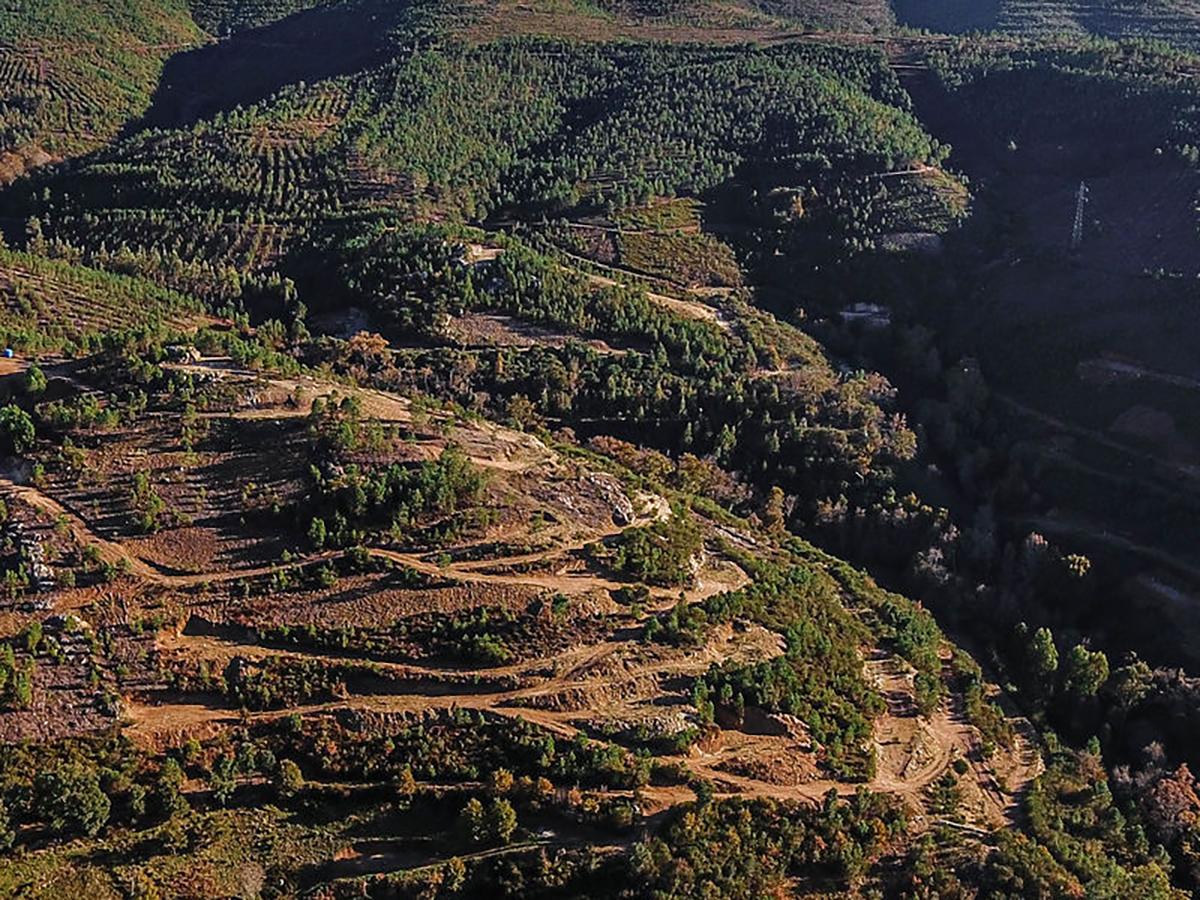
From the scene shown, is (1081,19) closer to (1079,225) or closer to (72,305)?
(1079,225)

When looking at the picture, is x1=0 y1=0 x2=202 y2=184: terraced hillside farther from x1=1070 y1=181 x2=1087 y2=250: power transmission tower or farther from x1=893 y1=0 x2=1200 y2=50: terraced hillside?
x1=893 y1=0 x2=1200 y2=50: terraced hillside

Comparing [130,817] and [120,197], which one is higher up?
[120,197]

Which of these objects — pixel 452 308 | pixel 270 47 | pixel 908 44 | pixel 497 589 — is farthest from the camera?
pixel 270 47

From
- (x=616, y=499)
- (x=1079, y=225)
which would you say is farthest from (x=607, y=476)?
(x=1079, y=225)


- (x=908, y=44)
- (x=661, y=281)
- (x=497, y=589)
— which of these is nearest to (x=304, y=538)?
(x=497, y=589)

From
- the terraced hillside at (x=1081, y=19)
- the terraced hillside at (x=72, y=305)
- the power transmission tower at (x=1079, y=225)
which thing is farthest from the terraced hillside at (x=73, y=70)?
the terraced hillside at (x=1081, y=19)

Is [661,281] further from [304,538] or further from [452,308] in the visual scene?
[304,538]

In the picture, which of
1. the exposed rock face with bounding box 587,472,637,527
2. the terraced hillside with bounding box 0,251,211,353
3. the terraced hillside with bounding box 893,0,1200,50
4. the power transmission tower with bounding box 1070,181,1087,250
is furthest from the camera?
the terraced hillside with bounding box 893,0,1200,50

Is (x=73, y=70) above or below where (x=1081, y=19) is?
below

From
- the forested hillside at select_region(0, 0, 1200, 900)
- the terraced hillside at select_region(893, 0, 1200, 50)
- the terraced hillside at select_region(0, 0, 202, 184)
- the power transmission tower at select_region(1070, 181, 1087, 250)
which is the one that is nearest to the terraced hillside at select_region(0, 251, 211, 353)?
the forested hillside at select_region(0, 0, 1200, 900)
